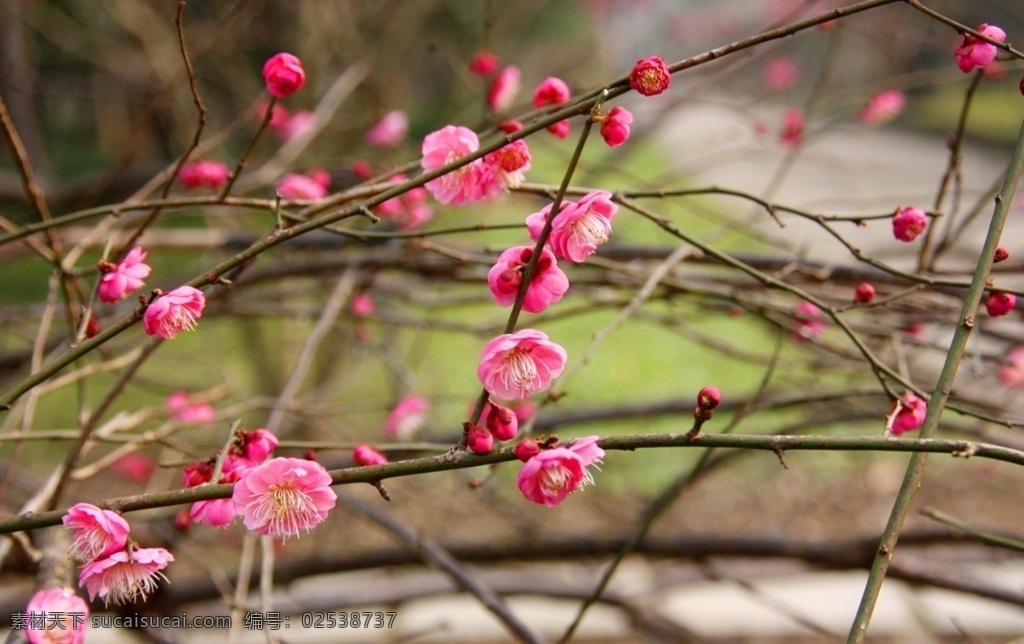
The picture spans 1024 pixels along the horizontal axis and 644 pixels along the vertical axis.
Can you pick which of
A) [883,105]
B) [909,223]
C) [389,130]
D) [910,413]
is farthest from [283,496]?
[883,105]

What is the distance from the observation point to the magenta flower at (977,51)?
3.05 ft

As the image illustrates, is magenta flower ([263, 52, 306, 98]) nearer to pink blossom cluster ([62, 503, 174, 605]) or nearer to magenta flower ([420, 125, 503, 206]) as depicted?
magenta flower ([420, 125, 503, 206])

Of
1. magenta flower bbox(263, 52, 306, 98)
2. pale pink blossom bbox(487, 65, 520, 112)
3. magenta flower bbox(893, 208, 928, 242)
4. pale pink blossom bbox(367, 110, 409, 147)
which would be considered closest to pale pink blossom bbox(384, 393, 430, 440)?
pale pink blossom bbox(367, 110, 409, 147)

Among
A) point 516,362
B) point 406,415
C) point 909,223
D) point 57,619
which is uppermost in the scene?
point 406,415

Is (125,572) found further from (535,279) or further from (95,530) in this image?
(535,279)

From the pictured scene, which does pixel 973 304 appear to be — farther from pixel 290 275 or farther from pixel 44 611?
pixel 290 275

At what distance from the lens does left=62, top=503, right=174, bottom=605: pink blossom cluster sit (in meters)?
0.71

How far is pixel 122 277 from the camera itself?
2.93 feet

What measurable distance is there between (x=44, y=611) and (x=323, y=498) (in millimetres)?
319

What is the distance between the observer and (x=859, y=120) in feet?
8.78

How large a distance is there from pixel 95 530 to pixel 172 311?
0.21m

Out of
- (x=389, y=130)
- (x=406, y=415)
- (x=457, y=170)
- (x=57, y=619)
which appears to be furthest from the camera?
(x=389, y=130)

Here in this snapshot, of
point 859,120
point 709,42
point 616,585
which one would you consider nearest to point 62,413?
point 616,585

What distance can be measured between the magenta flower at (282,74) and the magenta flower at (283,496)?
508 millimetres
